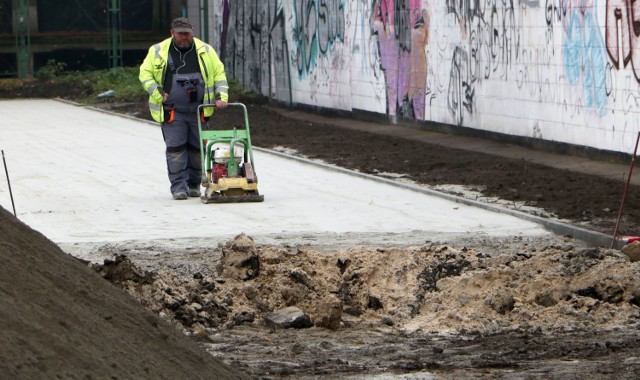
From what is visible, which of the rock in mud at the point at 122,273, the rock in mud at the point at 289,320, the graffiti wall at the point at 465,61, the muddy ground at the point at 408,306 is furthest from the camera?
the graffiti wall at the point at 465,61

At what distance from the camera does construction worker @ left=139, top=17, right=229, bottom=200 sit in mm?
14828

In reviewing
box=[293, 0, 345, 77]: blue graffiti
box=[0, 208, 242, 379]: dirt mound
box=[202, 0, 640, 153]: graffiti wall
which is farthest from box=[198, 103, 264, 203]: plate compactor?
box=[293, 0, 345, 77]: blue graffiti

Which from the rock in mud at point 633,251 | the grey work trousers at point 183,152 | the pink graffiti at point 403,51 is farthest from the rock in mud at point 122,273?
the pink graffiti at point 403,51

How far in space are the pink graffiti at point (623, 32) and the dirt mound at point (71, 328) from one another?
10.7 m

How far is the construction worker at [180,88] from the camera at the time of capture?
584 inches

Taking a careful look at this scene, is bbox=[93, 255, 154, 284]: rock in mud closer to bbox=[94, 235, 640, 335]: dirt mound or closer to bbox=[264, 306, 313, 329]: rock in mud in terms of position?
bbox=[94, 235, 640, 335]: dirt mound

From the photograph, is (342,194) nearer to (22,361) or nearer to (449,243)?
(449,243)

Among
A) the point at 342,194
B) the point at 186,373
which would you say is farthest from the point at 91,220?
the point at 186,373

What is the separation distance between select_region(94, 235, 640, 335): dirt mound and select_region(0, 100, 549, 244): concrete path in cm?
217

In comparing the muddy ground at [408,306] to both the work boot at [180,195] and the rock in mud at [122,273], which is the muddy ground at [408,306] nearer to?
the rock in mud at [122,273]

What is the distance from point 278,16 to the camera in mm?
28594

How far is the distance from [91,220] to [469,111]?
895cm

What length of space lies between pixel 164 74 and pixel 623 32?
17.9 ft

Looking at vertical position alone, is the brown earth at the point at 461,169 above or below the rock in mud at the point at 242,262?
below
